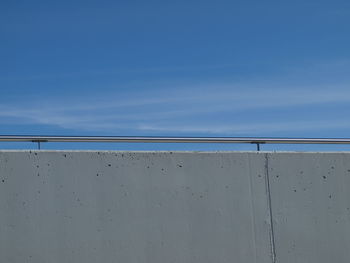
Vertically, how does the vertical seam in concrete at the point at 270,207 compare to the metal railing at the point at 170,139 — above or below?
below

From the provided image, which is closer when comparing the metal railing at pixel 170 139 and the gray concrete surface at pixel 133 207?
the gray concrete surface at pixel 133 207

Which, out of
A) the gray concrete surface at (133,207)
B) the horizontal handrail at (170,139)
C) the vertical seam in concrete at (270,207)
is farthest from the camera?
the vertical seam in concrete at (270,207)

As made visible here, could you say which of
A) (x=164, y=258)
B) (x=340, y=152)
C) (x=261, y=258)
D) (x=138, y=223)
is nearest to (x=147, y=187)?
(x=138, y=223)

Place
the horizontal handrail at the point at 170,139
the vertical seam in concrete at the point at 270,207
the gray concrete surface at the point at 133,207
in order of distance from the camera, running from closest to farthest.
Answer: the gray concrete surface at the point at 133,207 < the horizontal handrail at the point at 170,139 < the vertical seam in concrete at the point at 270,207

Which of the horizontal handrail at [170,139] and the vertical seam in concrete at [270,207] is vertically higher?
the horizontal handrail at [170,139]

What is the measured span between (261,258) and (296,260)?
1.48ft

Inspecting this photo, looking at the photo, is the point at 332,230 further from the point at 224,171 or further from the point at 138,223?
the point at 138,223

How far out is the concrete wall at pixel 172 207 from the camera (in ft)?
19.6

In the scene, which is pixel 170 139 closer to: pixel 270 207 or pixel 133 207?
pixel 133 207

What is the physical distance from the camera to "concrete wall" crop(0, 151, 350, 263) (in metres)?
5.99

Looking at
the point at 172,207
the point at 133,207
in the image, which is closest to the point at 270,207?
the point at 172,207

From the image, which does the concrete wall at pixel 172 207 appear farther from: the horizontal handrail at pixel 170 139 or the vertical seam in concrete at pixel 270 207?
the horizontal handrail at pixel 170 139

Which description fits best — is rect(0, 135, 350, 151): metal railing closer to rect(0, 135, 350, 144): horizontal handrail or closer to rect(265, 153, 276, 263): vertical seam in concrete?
rect(0, 135, 350, 144): horizontal handrail

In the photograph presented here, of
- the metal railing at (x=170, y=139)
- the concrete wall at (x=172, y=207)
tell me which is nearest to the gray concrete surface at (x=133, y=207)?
the concrete wall at (x=172, y=207)
